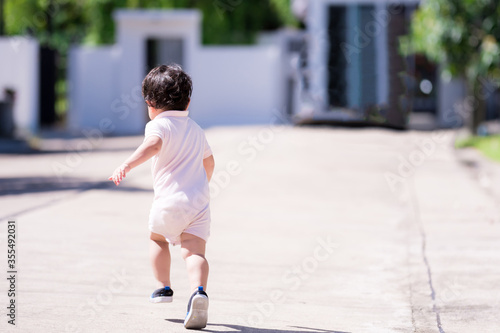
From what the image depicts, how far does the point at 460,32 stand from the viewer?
57.2 feet

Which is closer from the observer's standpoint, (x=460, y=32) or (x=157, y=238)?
(x=157, y=238)

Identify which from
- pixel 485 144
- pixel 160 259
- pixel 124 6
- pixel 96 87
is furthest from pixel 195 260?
pixel 124 6

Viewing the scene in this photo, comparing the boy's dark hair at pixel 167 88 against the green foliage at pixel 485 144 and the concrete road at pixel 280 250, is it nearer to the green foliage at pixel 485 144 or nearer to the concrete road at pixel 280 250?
the concrete road at pixel 280 250

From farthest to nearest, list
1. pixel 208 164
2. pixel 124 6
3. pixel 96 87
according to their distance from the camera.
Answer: pixel 124 6, pixel 96 87, pixel 208 164

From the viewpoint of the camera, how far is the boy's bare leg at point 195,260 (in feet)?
14.4

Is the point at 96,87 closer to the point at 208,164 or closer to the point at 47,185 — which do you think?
the point at 47,185

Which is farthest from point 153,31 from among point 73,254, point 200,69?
point 73,254

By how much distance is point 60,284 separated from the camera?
17.8ft

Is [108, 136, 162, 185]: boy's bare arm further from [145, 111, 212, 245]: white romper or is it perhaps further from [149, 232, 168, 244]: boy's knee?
[149, 232, 168, 244]: boy's knee

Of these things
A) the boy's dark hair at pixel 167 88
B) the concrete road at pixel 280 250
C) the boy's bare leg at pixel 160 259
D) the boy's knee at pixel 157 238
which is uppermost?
the boy's dark hair at pixel 167 88

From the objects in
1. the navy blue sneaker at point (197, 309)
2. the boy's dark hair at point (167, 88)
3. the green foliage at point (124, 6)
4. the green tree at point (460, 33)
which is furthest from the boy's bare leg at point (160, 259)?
the green foliage at point (124, 6)

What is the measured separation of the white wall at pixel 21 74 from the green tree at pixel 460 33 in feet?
32.5

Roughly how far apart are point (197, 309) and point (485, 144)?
15.8m

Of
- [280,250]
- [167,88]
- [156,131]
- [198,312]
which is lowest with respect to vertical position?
[280,250]
